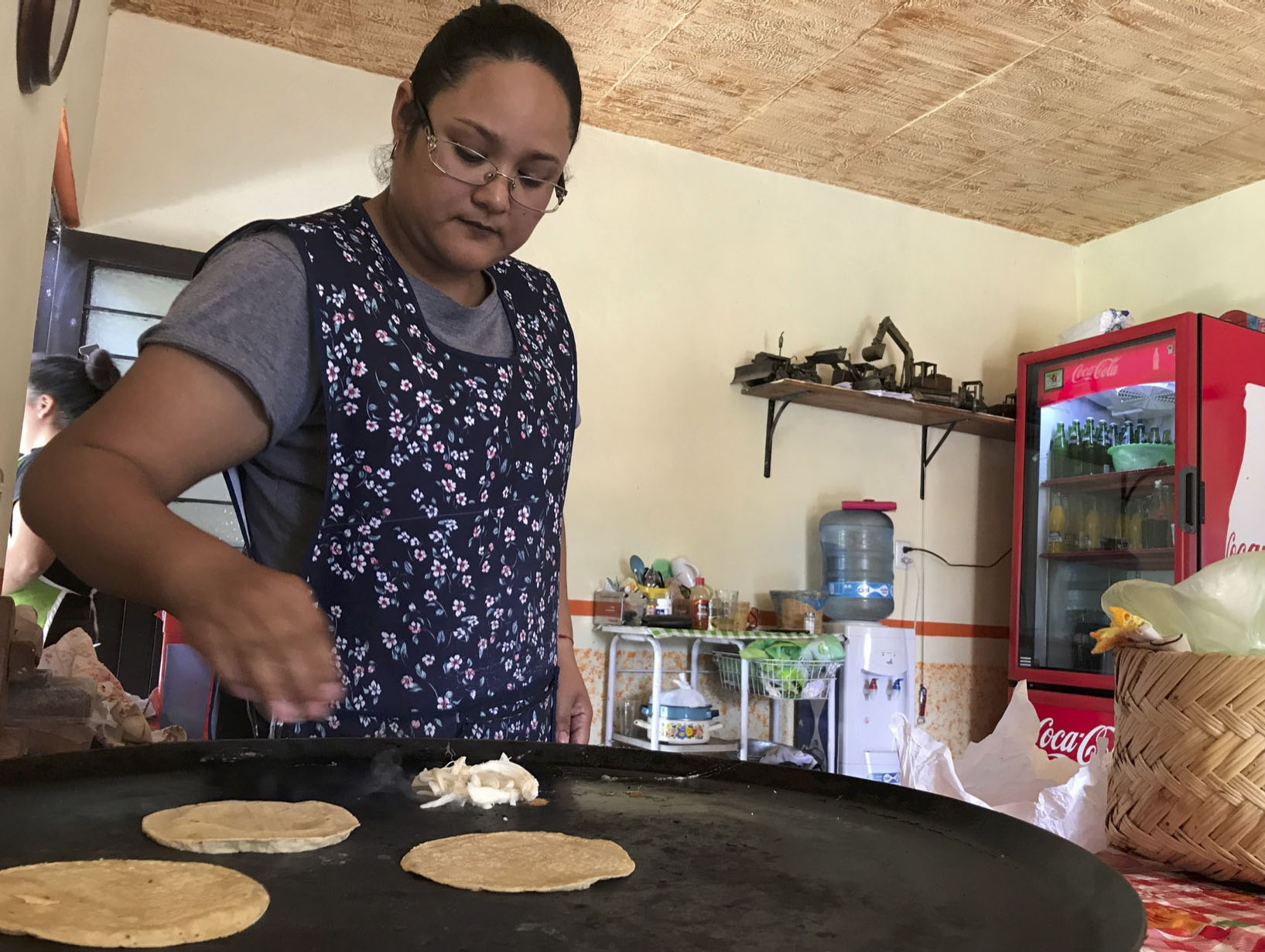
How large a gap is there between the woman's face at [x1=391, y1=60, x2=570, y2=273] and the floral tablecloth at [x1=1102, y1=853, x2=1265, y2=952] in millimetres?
1063

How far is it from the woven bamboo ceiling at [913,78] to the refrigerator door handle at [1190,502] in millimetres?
1442

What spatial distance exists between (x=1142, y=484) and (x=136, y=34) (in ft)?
14.0

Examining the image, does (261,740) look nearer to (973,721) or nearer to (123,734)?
(123,734)

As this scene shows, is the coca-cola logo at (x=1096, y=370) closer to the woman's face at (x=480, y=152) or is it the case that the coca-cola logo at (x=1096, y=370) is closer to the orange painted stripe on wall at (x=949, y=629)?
the orange painted stripe on wall at (x=949, y=629)

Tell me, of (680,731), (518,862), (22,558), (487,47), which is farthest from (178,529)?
(680,731)

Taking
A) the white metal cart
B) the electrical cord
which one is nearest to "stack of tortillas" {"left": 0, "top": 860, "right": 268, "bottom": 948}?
the white metal cart

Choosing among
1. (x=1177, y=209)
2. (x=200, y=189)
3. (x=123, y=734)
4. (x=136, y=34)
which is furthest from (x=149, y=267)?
(x=1177, y=209)

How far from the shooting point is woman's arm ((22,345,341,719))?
2.57 ft

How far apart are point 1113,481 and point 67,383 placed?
3946 mm

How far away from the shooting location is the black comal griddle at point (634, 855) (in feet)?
2.27

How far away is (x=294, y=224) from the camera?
1.23 metres

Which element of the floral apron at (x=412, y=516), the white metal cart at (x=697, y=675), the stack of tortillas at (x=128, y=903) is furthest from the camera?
the white metal cart at (x=697, y=675)

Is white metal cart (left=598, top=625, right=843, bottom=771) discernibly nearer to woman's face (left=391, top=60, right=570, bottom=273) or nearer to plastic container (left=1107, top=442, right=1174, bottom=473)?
plastic container (left=1107, top=442, right=1174, bottom=473)

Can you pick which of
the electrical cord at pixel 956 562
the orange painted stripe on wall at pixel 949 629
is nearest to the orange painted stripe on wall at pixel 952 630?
the orange painted stripe on wall at pixel 949 629
